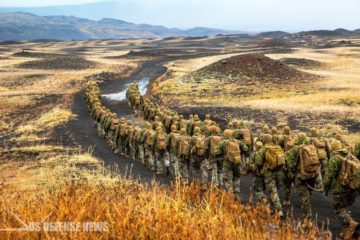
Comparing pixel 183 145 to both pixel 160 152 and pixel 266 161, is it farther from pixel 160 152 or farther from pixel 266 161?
pixel 266 161

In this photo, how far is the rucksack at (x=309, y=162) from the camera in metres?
11.0

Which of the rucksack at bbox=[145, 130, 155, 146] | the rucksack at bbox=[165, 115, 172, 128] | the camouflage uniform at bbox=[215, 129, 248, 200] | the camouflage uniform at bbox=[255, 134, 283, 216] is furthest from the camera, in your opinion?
the rucksack at bbox=[165, 115, 172, 128]

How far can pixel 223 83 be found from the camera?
4562 centimetres

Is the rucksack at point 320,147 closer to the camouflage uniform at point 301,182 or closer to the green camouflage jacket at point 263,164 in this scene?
the camouflage uniform at point 301,182

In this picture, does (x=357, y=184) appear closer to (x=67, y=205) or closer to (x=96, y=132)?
(x=67, y=205)

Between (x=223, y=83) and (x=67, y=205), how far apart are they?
3943 centimetres

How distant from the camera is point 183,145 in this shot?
613 inches

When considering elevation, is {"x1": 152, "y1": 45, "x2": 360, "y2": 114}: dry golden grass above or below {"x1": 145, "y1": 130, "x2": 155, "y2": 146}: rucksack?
below

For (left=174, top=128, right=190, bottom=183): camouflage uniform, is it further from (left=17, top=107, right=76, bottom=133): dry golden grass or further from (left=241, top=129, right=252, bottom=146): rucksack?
(left=17, top=107, right=76, bottom=133): dry golden grass

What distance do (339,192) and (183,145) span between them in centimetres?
657

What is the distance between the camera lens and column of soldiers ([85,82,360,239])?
10.2 metres

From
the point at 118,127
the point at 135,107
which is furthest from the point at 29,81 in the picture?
the point at 118,127

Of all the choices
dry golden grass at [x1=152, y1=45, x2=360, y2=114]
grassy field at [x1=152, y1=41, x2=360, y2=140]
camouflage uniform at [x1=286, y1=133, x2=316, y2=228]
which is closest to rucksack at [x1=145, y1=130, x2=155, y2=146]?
camouflage uniform at [x1=286, y1=133, x2=316, y2=228]

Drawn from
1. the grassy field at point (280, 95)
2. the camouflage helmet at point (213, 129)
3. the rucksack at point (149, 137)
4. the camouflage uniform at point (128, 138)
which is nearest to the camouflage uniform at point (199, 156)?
the camouflage helmet at point (213, 129)
